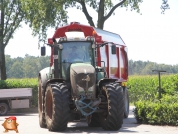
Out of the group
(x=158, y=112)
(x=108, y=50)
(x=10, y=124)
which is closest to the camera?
(x=10, y=124)

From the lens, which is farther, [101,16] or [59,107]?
[101,16]

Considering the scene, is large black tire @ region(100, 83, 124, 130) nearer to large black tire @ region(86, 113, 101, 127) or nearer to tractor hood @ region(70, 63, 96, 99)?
tractor hood @ region(70, 63, 96, 99)

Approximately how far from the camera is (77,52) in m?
18.6

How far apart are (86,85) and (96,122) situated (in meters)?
2.07

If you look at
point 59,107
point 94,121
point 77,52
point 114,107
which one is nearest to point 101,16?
point 77,52

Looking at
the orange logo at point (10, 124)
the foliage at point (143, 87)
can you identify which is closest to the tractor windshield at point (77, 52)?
the orange logo at point (10, 124)

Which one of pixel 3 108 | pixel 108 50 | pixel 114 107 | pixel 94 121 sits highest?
pixel 108 50

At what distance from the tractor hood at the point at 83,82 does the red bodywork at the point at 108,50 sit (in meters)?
3.07

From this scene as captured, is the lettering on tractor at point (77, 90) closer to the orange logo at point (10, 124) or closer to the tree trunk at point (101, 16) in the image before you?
the orange logo at point (10, 124)

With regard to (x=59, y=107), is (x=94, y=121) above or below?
below

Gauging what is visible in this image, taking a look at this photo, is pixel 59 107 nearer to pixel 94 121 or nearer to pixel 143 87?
pixel 94 121

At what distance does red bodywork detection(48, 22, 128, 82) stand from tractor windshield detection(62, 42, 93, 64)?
1.48 meters

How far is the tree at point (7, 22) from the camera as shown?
50531 mm

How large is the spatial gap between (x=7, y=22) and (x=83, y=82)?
36.3 meters
